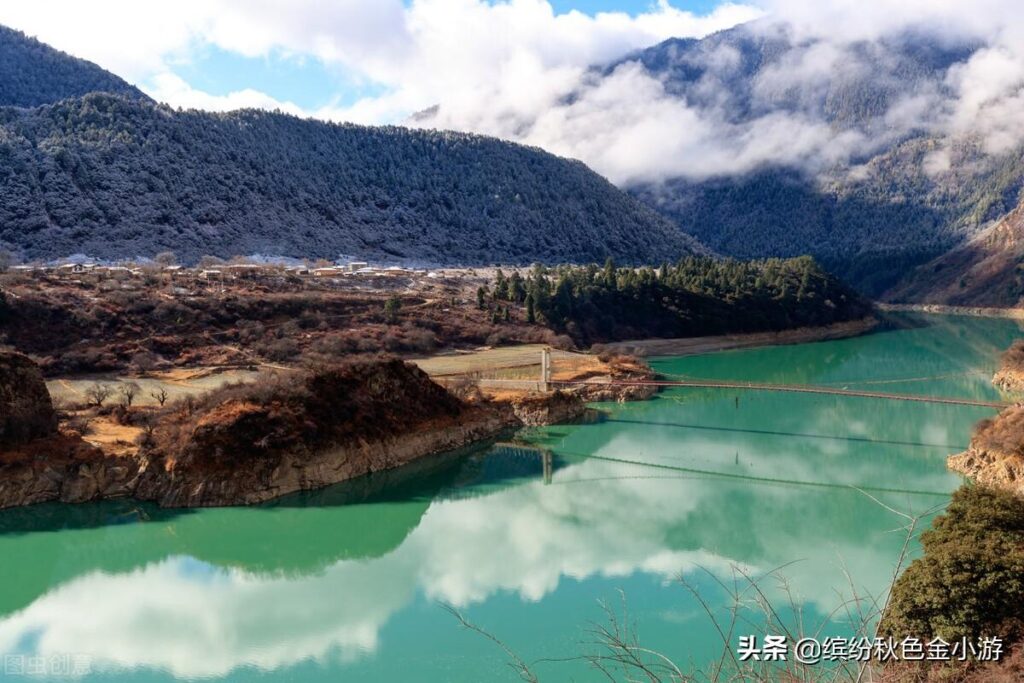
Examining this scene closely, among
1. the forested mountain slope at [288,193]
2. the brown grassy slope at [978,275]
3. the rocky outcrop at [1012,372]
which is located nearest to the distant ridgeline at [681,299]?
the rocky outcrop at [1012,372]

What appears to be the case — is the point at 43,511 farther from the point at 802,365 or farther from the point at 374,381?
the point at 802,365

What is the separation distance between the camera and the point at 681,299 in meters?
56.1

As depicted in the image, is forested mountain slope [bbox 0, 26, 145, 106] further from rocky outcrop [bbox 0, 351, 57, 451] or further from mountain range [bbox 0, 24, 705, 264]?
rocky outcrop [bbox 0, 351, 57, 451]

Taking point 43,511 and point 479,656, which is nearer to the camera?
point 479,656

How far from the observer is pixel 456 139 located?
327 feet

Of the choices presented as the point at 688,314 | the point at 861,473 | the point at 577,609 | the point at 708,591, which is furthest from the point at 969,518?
the point at 688,314

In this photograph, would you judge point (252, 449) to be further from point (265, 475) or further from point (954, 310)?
point (954, 310)

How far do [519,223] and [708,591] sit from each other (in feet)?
259

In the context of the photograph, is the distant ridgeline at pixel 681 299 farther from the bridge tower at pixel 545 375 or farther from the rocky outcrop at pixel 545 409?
the rocky outcrop at pixel 545 409

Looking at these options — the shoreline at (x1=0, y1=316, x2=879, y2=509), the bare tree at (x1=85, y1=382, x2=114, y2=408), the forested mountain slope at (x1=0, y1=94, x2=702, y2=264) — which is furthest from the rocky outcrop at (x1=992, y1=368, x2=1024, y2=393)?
the forested mountain slope at (x1=0, y1=94, x2=702, y2=264)

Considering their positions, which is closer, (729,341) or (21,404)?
(21,404)

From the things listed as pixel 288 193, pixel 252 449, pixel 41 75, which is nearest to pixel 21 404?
pixel 252 449

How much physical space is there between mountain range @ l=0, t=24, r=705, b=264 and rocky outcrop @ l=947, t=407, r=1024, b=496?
174 feet

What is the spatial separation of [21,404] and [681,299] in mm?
43086
